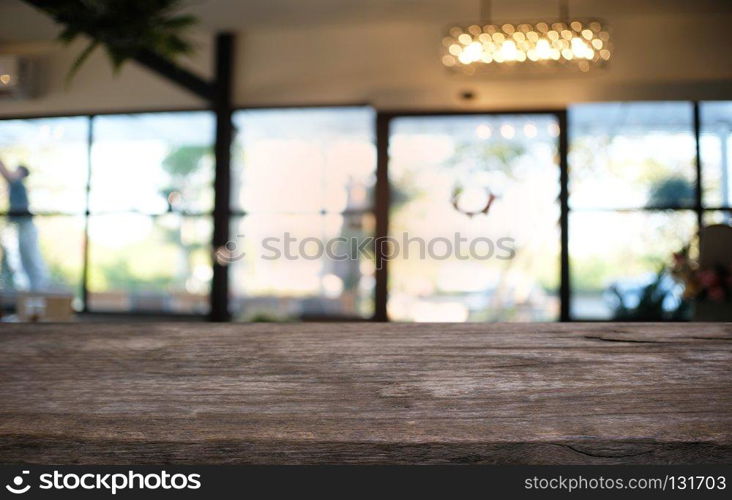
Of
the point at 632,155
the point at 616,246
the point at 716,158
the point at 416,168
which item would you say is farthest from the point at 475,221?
the point at 716,158

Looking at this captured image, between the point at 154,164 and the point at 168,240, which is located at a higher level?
the point at 154,164

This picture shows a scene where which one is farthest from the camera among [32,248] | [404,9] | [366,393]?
[404,9]

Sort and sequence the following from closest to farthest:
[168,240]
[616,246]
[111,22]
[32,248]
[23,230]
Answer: [23,230] → [32,248] → [111,22] → [616,246] → [168,240]

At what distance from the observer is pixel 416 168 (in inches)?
213

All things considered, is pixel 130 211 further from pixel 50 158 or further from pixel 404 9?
pixel 404 9

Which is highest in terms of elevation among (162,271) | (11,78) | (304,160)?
(304,160)

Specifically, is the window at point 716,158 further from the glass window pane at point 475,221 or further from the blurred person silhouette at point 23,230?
the blurred person silhouette at point 23,230

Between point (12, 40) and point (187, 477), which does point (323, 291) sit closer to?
point (12, 40)

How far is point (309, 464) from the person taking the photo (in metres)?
0.31

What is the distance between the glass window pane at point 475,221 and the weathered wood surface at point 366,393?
4678 millimetres

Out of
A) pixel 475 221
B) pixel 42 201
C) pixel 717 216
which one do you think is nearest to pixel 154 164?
pixel 475 221

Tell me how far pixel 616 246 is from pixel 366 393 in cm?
529

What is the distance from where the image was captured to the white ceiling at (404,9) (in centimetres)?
491

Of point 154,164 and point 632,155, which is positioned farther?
point 632,155
